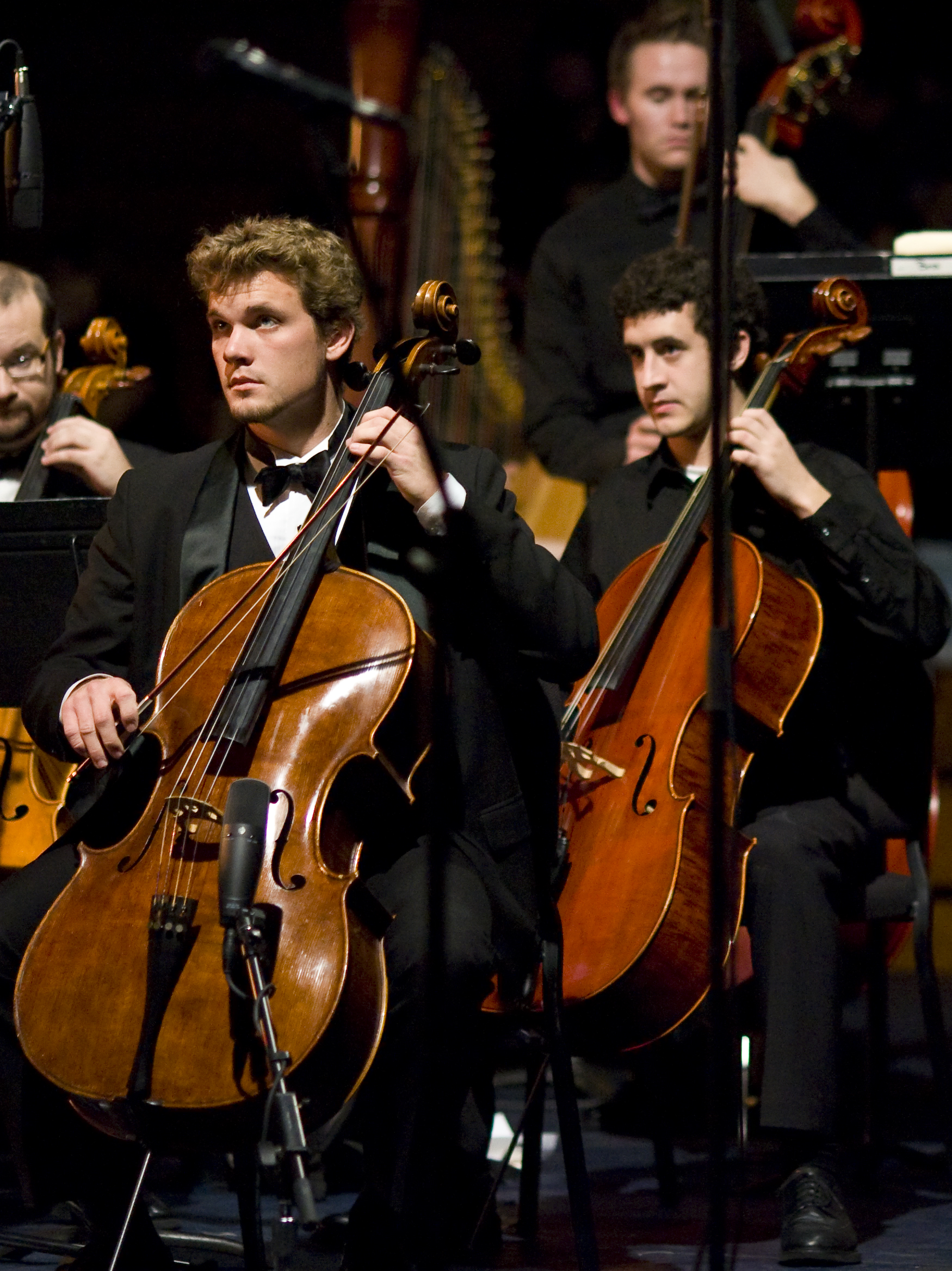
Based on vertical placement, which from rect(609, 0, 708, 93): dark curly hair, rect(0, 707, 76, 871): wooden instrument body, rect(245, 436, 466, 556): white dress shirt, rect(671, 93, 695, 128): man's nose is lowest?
rect(0, 707, 76, 871): wooden instrument body

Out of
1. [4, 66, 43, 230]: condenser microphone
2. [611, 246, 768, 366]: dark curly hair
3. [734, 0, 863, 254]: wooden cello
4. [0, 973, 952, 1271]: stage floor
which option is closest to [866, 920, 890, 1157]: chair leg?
[0, 973, 952, 1271]: stage floor

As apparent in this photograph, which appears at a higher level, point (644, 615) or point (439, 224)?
point (439, 224)

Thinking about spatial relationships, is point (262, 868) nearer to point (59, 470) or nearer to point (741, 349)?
point (59, 470)

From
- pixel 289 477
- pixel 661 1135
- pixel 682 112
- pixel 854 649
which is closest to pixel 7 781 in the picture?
pixel 289 477

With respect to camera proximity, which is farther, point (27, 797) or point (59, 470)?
point (59, 470)

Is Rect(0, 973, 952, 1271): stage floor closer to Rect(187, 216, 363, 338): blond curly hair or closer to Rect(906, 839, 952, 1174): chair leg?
Rect(906, 839, 952, 1174): chair leg

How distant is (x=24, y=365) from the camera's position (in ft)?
10.0

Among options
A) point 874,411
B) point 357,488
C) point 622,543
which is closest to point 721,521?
point 357,488

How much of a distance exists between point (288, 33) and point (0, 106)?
3236 mm

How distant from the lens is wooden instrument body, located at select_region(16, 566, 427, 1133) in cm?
184

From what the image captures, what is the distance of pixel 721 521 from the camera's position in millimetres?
1576

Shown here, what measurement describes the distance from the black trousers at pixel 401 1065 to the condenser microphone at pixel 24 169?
3.10 feet

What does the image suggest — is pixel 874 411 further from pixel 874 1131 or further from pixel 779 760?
pixel 874 1131

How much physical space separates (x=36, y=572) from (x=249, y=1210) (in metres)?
1.00
